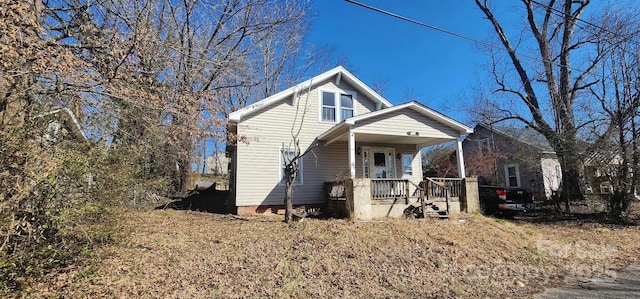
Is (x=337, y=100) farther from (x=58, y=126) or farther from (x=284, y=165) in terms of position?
(x=58, y=126)

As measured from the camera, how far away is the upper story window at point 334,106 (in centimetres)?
1326

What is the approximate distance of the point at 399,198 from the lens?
34.0 ft

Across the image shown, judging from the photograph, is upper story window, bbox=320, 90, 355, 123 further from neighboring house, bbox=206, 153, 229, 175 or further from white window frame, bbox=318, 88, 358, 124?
neighboring house, bbox=206, 153, 229, 175

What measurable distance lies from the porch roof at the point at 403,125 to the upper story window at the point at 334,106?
4.40 ft

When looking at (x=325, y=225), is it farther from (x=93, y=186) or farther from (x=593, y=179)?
(x=593, y=179)

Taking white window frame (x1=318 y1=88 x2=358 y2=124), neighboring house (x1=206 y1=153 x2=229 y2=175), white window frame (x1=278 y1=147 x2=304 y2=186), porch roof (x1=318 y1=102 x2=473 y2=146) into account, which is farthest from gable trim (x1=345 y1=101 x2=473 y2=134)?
neighboring house (x1=206 y1=153 x2=229 y2=175)

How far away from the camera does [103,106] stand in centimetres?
566

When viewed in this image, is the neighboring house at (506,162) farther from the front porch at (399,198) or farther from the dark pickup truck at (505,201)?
the front porch at (399,198)

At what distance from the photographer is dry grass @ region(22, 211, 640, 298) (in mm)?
4824

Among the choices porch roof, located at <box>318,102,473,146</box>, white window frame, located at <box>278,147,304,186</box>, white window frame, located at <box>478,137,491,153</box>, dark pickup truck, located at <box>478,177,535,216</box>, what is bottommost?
dark pickup truck, located at <box>478,177,535,216</box>

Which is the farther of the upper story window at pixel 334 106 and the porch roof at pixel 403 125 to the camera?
the upper story window at pixel 334 106

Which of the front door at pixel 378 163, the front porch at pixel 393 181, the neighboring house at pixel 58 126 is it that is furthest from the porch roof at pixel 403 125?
the neighboring house at pixel 58 126

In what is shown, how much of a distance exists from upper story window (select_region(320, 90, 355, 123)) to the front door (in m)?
1.90

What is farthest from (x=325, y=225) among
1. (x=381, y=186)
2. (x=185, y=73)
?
(x=185, y=73)
